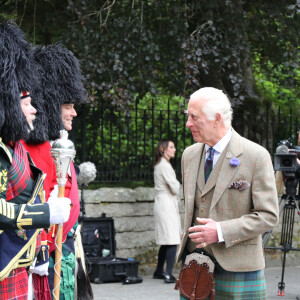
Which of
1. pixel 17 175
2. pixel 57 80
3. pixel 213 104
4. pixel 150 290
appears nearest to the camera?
pixel 17 175

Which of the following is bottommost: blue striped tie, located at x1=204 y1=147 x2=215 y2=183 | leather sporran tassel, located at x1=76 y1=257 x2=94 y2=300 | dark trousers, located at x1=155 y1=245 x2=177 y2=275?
dark trousers, located at x1=155 y1=245 x2=177 y2=275

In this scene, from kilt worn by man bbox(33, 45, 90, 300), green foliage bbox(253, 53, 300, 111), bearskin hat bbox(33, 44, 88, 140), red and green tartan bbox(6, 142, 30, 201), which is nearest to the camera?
red and green tartan bbox(6, 142, 30, 201)

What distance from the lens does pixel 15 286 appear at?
367 cm

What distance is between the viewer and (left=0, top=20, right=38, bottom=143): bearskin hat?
3650 mm

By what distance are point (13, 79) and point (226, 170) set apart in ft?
4.08

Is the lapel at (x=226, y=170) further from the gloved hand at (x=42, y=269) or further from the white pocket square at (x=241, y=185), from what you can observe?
the gloved hand at (x=42, y=269)

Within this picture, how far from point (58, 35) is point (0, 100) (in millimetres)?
7682

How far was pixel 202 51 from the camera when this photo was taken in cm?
934

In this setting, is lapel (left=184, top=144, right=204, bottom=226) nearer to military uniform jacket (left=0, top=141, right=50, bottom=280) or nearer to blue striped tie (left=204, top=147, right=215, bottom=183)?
blue striped tie (left=204, top=147, right=215, bottom=183)

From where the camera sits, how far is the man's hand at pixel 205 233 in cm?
388

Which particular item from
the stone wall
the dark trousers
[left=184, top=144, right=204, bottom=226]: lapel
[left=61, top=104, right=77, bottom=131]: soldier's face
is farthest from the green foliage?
[left=184, top=144, right=204, bottom=226]: lapel

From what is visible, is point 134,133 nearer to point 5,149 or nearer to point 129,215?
point 129,215

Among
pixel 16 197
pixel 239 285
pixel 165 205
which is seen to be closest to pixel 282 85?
pixel 165 205

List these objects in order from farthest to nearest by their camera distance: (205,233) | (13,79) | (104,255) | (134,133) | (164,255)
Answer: (134,133) → (164,255) → (104,255) → (205,233) → (13,79)
